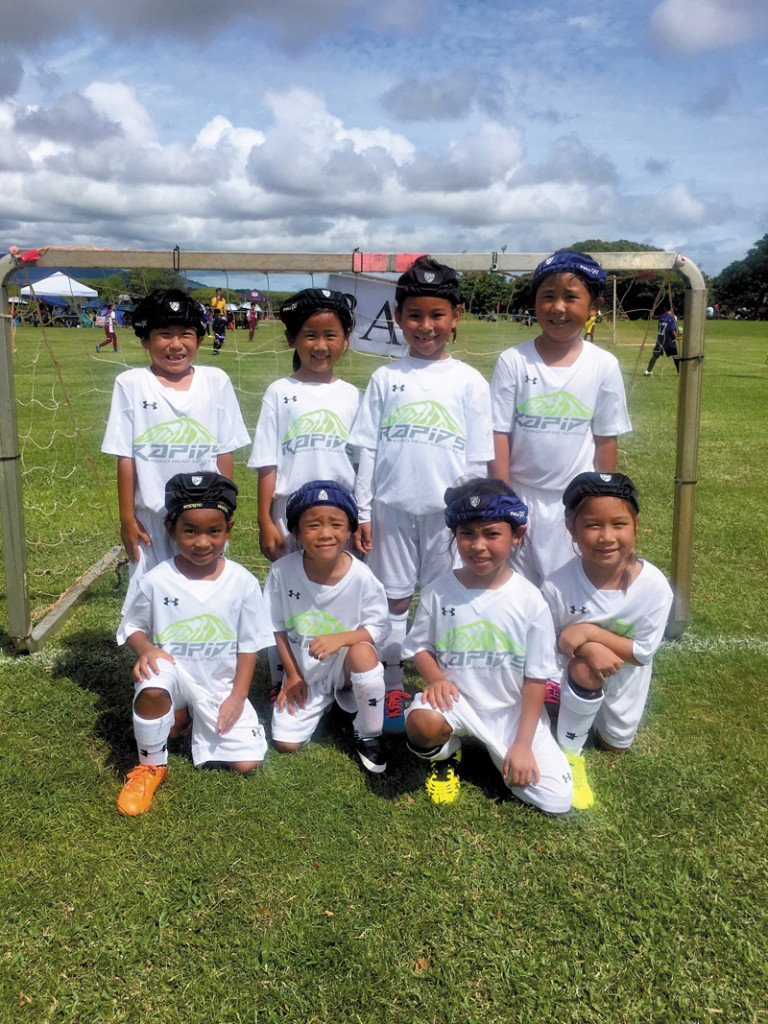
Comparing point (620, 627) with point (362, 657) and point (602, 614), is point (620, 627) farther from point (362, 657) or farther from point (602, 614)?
point (362, 657)

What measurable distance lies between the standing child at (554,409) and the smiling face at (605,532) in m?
0.34

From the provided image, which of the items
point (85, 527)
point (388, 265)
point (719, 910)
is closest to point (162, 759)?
point (719, 910)

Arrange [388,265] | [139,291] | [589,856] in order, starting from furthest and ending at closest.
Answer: [139,291] < [388,265] < [589,856]

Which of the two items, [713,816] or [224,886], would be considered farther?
[713,816]

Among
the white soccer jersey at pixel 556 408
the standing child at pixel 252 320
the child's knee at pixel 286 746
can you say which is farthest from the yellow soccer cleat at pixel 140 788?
the standing child at pixel 252 320

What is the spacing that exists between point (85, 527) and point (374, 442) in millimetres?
4050

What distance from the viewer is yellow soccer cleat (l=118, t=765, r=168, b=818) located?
2.82 metres

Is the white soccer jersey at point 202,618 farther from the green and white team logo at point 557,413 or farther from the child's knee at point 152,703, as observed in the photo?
the green and white team logo at point 557,413

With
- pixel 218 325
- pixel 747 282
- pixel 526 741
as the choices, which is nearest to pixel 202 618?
pixel 526 741

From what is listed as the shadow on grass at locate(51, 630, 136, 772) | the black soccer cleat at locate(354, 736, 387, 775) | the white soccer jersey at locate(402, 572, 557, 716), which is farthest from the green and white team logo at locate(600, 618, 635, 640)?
the shadow on grass at locate(51, 630, 136, 772)

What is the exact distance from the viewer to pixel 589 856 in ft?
8.57

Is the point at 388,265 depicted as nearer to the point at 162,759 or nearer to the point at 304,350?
the point at 304,350

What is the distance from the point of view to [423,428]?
3.23 meters

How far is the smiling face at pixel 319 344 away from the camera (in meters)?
3.29
